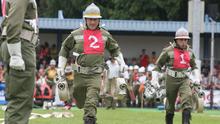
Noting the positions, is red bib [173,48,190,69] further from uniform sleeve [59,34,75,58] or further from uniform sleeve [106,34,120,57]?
uniform sleeve [59,34,75,58]

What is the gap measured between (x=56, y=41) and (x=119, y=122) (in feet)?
65.5

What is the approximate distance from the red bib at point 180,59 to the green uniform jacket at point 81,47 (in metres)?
2.75

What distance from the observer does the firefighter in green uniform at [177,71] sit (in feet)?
52.0

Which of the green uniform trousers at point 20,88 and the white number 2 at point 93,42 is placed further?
the white number 2 at point 93,42

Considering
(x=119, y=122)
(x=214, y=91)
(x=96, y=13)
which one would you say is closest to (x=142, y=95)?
(x=214, y=91)

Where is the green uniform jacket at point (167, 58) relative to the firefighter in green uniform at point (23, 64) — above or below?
above

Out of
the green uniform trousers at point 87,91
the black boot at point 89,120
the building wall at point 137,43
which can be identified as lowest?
the black boot at point 89,120

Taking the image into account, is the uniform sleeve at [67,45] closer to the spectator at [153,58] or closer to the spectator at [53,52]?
the spectator at [153,58]

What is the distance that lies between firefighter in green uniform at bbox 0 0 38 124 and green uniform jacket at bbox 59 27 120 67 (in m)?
3.74

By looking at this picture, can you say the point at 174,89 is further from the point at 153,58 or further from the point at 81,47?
the point at 153,58

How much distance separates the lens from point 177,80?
16.0m

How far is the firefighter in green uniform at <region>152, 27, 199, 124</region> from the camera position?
1586 centimetres

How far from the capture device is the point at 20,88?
30.4 ft

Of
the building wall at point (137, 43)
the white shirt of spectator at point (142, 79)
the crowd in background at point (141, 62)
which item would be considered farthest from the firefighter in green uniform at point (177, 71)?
the building wall at point (137, 43)
